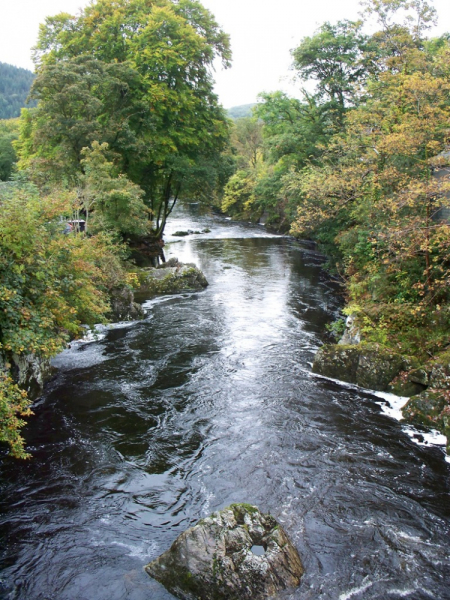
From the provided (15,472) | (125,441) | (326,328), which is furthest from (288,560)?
(326,328)

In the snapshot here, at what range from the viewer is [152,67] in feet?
83.4

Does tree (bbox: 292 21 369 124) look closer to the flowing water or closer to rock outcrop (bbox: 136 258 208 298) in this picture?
rock outcrop (bbox: 136 258 208 298)

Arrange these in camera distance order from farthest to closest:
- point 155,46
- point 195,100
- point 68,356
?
point 195,100
point 155,46
point 68,356

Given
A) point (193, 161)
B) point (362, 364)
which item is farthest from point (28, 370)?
point (193, 161)

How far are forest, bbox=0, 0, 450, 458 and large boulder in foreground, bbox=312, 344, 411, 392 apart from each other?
0.67m

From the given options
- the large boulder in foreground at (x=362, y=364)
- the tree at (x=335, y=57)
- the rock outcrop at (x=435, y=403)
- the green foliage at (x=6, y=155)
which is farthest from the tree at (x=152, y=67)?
the green foliage at (x=6, y=155)

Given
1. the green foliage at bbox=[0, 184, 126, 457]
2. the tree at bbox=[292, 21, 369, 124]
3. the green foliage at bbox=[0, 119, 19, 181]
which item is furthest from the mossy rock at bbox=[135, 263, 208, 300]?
the green foliage at bbox=[0, 119, 19, 181]

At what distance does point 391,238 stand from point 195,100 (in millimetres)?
19636

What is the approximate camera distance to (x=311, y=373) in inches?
500

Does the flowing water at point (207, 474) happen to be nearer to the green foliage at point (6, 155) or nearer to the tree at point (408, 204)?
the tree at point (408, 204)

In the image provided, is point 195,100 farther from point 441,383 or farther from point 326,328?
point 441,383

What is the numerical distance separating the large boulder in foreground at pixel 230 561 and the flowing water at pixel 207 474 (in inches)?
9.0

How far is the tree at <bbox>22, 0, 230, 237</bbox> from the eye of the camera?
24375 millimetres

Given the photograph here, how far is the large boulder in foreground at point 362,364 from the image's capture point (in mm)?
11617
